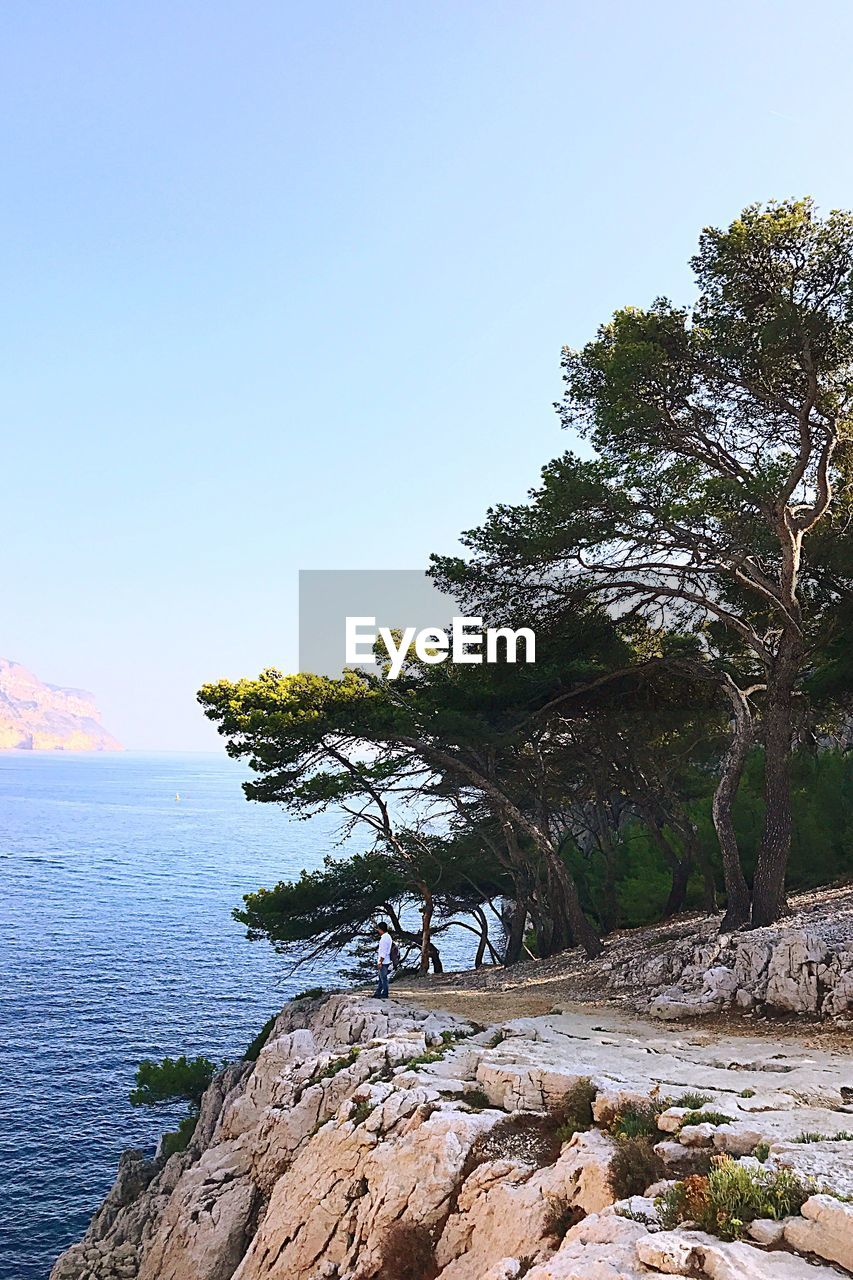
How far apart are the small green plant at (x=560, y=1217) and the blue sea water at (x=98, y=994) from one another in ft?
55.3

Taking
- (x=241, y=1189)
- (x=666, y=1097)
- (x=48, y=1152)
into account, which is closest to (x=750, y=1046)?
(x=666, y=1097)

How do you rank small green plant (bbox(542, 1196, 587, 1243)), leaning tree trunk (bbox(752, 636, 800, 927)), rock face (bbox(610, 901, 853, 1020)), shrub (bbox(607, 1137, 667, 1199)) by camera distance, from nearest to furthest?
1. shrub (bbox(607, 1137, 667, 1199))
2. small green plant (bbox(542, 1196, 587, 1243))
3. rock face (bbox(610, 901, 853, 1020))
4. leaning tree trunk (bbox(752, 636, 800, 927))

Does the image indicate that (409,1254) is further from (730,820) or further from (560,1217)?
(730,820)

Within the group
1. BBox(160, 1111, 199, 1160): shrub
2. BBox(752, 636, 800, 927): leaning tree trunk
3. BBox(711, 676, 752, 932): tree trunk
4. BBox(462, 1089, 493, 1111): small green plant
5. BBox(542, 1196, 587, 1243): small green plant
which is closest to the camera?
BBox(542, 1196, 587, 1243): small green plant

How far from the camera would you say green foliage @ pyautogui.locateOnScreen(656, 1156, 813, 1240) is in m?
6.41

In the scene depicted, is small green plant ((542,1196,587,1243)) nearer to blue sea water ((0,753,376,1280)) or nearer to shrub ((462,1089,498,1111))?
shrub ((462,1089,498,1111))

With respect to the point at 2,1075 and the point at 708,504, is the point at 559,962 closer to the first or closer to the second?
the point at 708,504

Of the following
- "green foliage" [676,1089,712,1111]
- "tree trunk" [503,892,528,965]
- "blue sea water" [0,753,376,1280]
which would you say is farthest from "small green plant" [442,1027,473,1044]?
"tree trunk" [503,892,528,965]

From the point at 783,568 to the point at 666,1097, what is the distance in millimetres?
11566

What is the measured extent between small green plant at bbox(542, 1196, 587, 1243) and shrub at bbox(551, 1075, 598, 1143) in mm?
914

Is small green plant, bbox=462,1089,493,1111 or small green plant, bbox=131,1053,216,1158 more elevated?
small green plant, bbox=462,1089,493,1111

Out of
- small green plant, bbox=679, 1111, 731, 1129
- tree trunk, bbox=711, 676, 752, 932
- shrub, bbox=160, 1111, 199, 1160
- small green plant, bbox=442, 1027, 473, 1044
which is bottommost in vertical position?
shrub, bbox=160, 1111, 199, 1160

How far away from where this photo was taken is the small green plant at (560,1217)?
7.88m

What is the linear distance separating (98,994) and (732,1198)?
121ft
